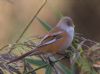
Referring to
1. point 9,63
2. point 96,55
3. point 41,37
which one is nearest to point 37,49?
point 41,37

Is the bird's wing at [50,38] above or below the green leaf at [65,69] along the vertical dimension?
above

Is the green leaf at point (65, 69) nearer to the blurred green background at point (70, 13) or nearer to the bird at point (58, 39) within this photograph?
the bird at point (58, 39)

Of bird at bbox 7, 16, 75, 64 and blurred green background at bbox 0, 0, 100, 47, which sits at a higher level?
bird at bbox 7, 16, 75, 64

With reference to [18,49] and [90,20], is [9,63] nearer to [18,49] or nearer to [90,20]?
[18,49]

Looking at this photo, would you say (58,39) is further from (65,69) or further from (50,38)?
(65,69)

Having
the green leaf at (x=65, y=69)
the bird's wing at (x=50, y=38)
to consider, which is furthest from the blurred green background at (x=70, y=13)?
the green leaf at (x=65, y=69)

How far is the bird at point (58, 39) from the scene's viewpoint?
4.56 ft

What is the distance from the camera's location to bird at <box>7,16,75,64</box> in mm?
1391

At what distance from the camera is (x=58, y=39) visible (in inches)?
62.1

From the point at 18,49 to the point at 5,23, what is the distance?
2.72 metres

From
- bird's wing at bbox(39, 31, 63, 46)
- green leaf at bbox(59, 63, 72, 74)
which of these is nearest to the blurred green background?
bird's wing at bbox(39, 31, 63, 46)

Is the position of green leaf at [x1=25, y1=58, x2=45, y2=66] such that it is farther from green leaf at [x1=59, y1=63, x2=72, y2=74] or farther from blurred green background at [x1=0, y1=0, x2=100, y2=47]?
blurred green background at [x1=0, y1=0, x2=100, y2=47]

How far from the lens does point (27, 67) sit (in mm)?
1192

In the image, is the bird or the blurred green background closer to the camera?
the bird
